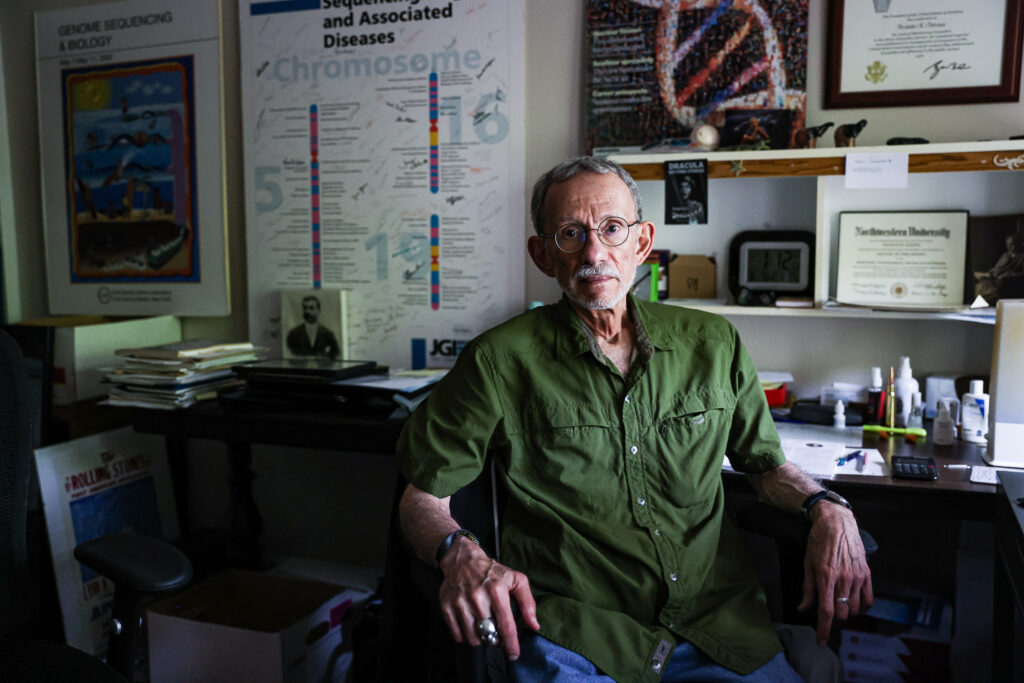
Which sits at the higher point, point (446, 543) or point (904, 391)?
point (904, 391)

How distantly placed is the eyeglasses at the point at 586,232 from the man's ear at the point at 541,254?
1.8 inches

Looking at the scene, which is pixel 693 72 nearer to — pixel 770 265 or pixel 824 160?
pixel 824 160

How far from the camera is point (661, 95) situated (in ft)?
7.05

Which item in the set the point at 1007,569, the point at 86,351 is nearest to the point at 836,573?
the point at 1007,569

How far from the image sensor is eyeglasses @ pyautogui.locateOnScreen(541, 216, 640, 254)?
1470 mm

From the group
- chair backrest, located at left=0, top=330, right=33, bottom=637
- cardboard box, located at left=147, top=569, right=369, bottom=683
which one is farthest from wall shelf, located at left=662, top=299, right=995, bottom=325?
chair backrest, located at left=0, top=330, right=33, bottom=637

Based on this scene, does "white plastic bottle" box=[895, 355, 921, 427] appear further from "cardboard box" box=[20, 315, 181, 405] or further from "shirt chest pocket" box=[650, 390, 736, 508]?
"cardboard box" box=[20, 315, 181, 405]

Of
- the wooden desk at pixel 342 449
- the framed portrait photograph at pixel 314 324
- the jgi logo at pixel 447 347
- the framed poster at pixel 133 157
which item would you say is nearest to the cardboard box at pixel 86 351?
the framed poster at pixel 133 157

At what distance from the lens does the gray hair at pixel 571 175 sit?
1490 mm

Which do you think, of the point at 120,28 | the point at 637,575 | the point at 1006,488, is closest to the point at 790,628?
the point at 637,575

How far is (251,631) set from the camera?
1895 millimetres

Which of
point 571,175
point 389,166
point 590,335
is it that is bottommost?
point 590,335

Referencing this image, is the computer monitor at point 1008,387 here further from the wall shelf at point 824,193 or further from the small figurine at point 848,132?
the small figurine at point 848,132

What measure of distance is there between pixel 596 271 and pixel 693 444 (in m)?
0.37
